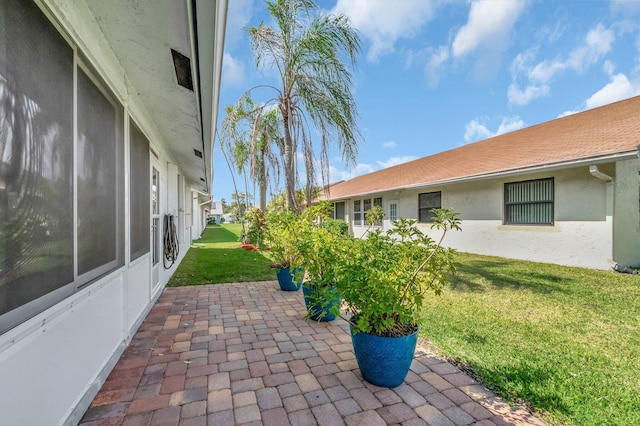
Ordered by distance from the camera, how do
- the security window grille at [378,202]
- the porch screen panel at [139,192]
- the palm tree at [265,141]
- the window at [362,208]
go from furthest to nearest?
the window at [362,208] → the security window grille at [378,202] → the palm tree at [265,141] → the porch screen panel at [139,192]

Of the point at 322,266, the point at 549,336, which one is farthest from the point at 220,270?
the point at 549,336

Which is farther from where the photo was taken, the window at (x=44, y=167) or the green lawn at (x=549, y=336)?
the green lawn at (x=549, y=336)

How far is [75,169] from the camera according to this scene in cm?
187

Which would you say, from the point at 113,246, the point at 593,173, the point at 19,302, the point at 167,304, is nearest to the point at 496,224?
the point at 593,173

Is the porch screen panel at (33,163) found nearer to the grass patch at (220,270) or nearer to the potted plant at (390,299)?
the potted plant at (390,299)

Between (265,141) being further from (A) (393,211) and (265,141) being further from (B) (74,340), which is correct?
(A) (393,211)

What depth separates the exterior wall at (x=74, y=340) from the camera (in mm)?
1319

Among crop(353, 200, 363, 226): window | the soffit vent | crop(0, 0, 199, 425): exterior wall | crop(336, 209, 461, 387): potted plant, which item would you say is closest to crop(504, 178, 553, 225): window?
crop(336, 209, 461, 387): potted plant

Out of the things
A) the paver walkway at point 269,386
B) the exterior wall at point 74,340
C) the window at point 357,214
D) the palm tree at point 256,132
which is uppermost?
the palm tree at point 256,132

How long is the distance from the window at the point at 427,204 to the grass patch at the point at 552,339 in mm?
5676

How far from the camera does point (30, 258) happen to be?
1443 mm

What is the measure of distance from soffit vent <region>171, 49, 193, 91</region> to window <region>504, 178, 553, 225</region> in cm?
899

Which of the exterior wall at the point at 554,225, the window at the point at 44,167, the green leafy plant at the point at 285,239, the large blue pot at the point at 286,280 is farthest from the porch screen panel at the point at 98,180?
the exterior wall at the point at 554,225

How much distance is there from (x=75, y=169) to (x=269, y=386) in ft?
6.94
